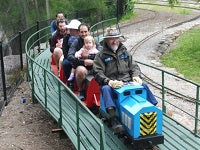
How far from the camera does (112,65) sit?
6.66m

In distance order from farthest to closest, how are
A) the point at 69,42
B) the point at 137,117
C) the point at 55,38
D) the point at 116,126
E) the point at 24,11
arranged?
the point at 24,11
the point at 55,38
the point at 69,42
the point at 116,126
the point at 137,117

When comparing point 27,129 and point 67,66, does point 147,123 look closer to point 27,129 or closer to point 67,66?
point 67,66

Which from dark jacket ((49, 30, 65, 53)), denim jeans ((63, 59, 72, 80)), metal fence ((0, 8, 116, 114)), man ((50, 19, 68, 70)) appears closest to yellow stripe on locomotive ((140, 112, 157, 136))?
denim jeans ((63, 59, 72, 80))

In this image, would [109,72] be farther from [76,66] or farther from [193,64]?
[193,64]

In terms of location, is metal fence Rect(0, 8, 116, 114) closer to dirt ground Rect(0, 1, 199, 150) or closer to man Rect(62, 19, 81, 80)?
dirt ground Rect(0, 1, 199, 150)

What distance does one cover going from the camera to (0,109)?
→ 10.4 meters

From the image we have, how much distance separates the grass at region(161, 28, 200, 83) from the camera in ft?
50.4

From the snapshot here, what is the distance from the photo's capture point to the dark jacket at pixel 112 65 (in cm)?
659

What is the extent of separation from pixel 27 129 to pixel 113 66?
3135 millimetres

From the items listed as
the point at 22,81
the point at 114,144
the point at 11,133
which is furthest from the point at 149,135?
the point at 22,81

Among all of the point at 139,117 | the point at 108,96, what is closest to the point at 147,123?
the point at 139,117

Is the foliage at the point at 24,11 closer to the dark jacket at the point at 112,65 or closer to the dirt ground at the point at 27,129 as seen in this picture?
the dirt ground at the point at 27,129

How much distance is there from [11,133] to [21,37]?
188 inches

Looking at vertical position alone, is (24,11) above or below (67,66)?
below
